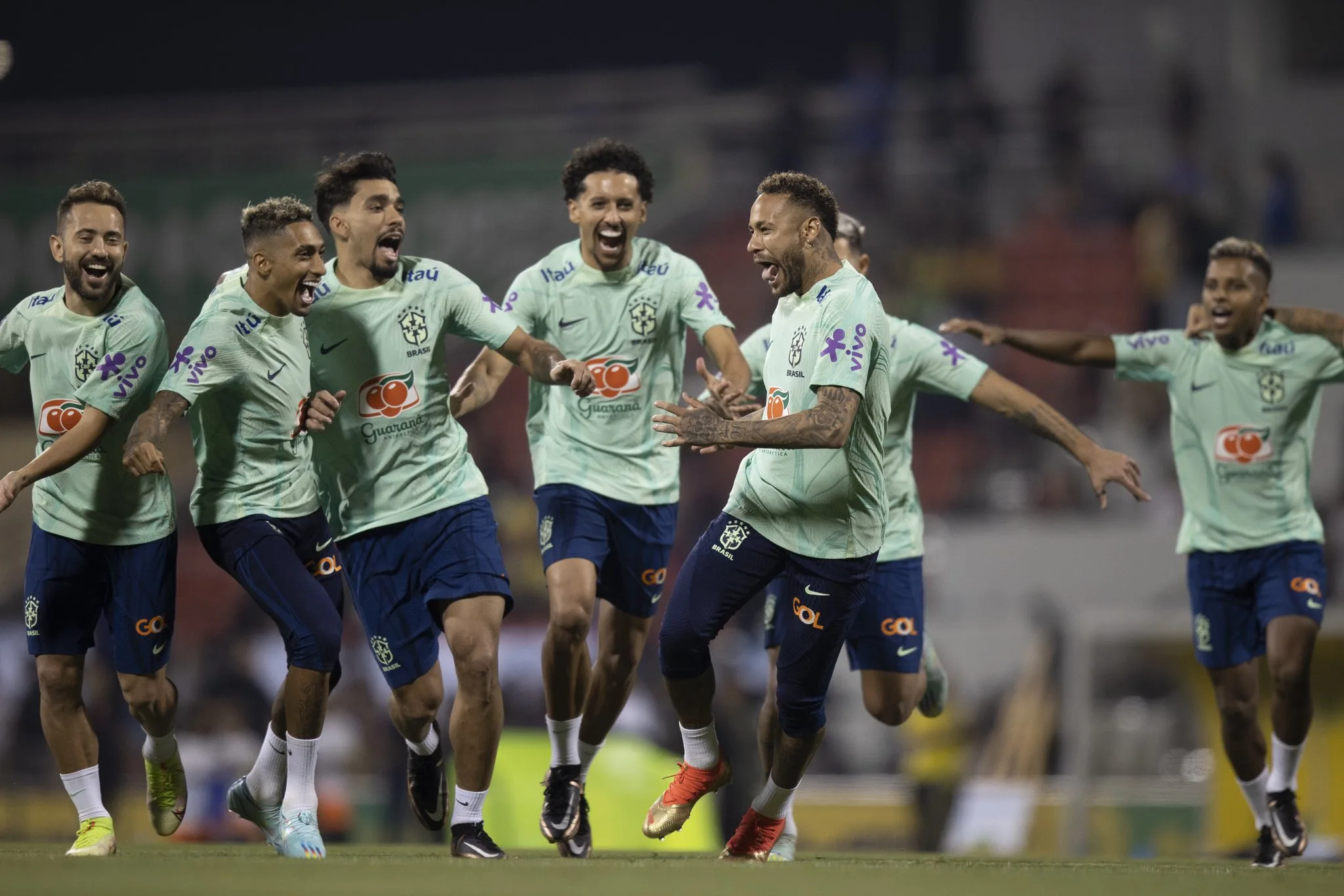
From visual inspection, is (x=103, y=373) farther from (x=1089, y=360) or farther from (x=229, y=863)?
(x=1089, y=360)

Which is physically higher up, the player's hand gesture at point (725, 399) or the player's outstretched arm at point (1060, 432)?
the player's hand gesture at point (725, 399)

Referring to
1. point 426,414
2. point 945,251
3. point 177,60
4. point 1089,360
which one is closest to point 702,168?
point 945,251

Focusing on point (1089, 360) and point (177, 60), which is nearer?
point (1089, 360)

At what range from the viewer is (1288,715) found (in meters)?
8.39

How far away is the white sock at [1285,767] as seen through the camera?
844 centimetres

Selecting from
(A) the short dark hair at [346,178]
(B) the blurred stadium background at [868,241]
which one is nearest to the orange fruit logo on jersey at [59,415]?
(A) the short dark hair at [346,178]

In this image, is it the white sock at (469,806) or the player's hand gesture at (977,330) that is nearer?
the white sock at (469,806)

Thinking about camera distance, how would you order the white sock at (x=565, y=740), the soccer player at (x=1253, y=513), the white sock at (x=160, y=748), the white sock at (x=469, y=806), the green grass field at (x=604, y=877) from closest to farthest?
the green grass field at (x=604, y=877) → the white sock at (x=469, y=806) → the white sock at (x=160, y=748) → the white sock at (x=565, y=740) → the soccer player at (x=1253, y=513)

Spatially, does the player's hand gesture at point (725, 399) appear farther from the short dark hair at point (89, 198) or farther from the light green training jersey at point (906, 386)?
the short dark hair at point (89, 198)

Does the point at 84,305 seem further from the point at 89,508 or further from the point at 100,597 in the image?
the point at 100,597

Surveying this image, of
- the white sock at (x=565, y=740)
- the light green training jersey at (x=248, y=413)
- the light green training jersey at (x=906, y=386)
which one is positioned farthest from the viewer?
the light green training jersey at (x=906, y=386)

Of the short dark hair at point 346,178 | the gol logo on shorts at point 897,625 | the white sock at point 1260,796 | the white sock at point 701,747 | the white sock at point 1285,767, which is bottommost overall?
the white sock at point 1260,796

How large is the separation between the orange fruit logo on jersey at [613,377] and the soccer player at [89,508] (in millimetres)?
2020

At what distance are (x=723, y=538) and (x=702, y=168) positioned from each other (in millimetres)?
15799
